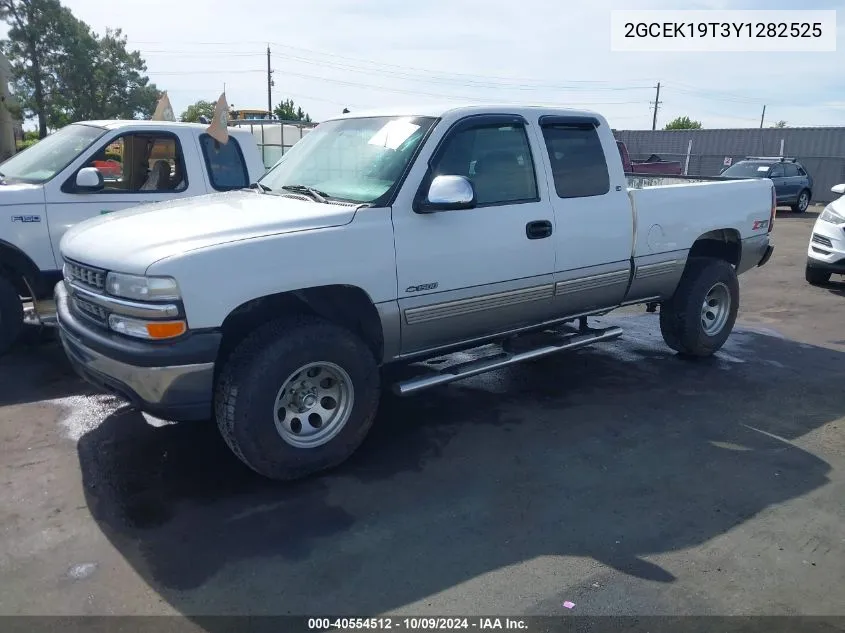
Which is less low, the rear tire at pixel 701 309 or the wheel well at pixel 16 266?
the wheel well at pixel 16 266

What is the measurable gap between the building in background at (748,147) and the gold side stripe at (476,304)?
2719 cm

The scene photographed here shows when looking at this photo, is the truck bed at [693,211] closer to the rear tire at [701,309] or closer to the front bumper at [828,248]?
the rear tire at [701,309]

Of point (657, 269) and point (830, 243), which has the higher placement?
point (657, 269)

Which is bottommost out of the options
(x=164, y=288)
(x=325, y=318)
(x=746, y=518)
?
(x=746, y=518)

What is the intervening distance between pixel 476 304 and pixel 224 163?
3834 millimetres

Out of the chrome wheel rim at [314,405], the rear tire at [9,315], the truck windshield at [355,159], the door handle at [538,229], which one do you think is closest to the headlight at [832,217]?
the door handle at [538,229]

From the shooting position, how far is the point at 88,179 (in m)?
5.99

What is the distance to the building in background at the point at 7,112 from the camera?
130 feet

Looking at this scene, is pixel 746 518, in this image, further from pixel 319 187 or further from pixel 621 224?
pixel 319 187

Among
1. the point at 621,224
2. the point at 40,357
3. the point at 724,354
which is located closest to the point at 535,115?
the point at 621,224

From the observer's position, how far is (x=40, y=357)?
19.8ft

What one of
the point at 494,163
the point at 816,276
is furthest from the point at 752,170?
the point at 494,163

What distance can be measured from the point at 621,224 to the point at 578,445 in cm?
178

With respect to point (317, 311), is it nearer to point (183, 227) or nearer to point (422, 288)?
point (422, 288)
